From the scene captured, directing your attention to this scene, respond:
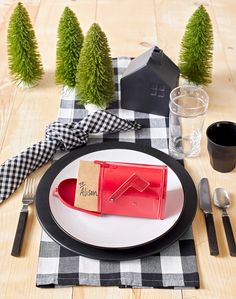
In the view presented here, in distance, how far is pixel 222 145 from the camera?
102 centimetres

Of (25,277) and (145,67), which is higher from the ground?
(145,67)

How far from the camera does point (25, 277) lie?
84 cm

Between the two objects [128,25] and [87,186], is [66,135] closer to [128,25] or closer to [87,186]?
[87,186]

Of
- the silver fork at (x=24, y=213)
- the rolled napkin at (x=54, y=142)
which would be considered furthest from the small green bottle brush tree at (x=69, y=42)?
the silver fork at (x=24, y=213)

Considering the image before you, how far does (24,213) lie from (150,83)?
1.38 feet

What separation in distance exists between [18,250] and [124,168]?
0.78 feet

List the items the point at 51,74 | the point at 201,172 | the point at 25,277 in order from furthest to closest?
the point at 51,74 → the point at 201,172 → the point at 25,277

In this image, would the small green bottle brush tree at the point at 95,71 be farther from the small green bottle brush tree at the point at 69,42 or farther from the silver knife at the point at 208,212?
the silver knife at the point at 208,212

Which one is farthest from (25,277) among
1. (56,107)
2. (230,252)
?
(56,107)

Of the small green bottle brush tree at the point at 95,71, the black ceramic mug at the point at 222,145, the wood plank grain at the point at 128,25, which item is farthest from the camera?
the wood plank grain at the point at 128,25

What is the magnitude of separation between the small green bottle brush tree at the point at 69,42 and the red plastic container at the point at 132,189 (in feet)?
1.36

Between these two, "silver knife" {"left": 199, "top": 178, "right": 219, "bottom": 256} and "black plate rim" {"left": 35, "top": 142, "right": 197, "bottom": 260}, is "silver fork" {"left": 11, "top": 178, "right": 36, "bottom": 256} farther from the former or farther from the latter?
"silver knife" {"left": 199, "top": 178, "right": 219, "bottom": 256}

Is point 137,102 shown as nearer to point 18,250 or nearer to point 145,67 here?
point 145,67

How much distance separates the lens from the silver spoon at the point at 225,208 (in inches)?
34.6
